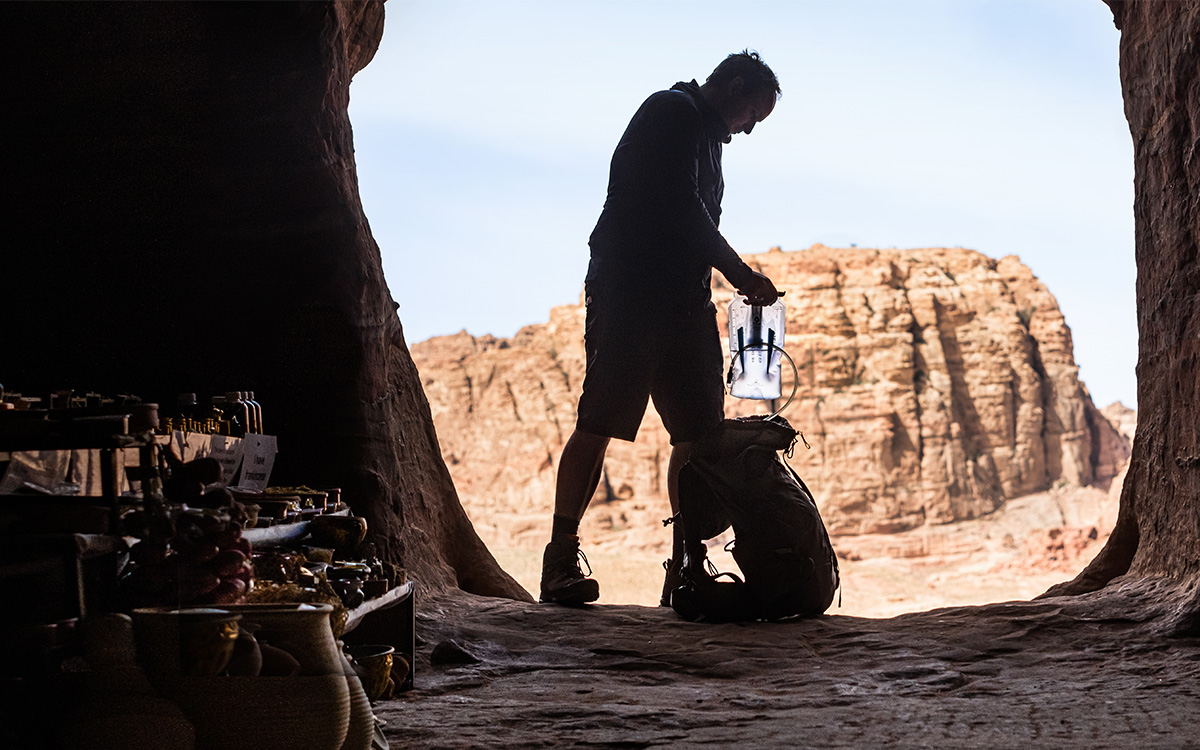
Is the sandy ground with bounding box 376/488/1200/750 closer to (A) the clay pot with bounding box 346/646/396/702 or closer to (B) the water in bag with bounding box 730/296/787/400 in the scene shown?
(A) the clay pot with bounding box 346/646/396/702

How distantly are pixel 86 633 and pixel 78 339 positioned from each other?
280 centimetres

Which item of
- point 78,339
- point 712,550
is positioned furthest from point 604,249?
point 712,550

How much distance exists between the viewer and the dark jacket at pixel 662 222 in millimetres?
4105

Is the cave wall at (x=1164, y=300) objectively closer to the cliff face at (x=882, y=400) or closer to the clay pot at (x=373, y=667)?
the clay pot at (x=373, y=667)

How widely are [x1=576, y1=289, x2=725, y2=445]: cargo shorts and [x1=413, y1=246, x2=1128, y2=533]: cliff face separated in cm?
2765

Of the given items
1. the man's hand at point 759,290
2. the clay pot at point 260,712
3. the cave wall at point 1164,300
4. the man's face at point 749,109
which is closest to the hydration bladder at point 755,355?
the man's hand at point 759,290

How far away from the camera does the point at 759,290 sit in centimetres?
411

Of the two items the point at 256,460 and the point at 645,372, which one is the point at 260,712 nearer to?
the point at 256,460

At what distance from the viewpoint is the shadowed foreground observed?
7.50ft

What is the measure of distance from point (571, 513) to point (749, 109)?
182 cm

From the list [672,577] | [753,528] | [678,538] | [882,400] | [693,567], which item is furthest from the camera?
[882,400]

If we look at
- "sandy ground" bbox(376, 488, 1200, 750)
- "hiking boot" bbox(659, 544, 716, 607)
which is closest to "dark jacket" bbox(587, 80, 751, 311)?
"hiking boot" bbox(659, 544, 716, 607)

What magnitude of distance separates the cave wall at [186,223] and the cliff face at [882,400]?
28.0 metres

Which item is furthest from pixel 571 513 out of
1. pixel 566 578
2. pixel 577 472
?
pixel 566 578
